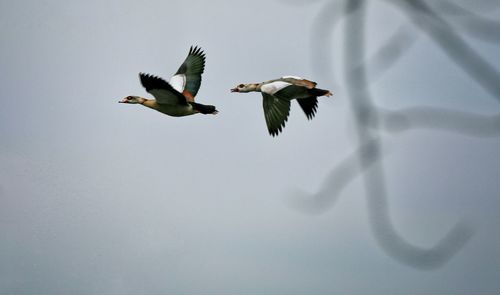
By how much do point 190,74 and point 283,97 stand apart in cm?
447

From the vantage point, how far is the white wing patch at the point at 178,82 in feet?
77.2

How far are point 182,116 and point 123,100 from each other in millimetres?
3492

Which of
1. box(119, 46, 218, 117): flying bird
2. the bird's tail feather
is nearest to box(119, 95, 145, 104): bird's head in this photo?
box(119, 46, 218, 117): flying bird

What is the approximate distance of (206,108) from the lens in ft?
68.0

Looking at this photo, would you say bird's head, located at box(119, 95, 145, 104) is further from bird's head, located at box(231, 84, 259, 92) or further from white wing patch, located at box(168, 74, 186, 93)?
bird's head, located at box(231, 84, 259, 92)

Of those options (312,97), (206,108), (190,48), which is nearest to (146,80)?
(206,108)

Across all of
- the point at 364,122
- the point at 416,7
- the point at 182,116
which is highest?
the point at 182,116

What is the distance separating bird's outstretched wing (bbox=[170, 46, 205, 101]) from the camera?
930 inches

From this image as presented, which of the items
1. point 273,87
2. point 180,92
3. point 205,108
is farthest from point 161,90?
point 273,87

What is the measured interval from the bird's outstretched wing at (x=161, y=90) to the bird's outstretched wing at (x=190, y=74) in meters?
2.13

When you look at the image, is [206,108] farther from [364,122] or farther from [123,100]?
[364,122]

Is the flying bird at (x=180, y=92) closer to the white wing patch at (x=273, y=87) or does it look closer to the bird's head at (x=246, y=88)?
the bird's head at (x=246, y=88)

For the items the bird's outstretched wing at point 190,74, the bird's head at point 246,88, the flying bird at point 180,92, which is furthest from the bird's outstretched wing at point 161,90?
the bird's head at point 246,88

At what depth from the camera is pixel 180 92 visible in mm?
22656
